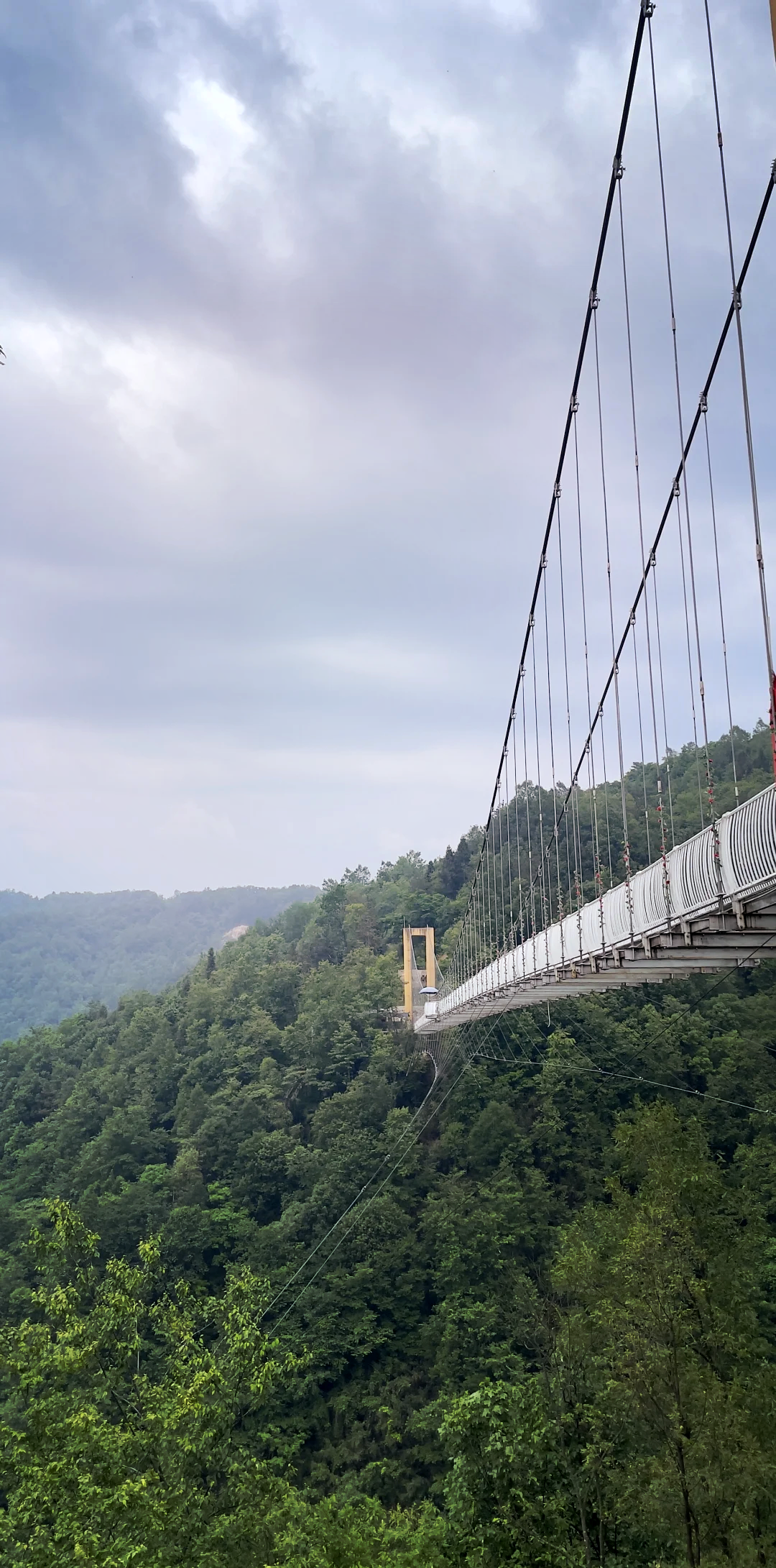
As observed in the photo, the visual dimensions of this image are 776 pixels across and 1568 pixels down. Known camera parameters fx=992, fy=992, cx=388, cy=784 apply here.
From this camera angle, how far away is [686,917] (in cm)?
752

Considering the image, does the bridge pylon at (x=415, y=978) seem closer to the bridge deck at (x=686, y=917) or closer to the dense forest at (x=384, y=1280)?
the dense forest at (x=384, y=1280)

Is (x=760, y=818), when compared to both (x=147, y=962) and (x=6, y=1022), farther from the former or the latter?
(x=147, y=962)

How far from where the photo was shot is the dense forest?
33.7 ft

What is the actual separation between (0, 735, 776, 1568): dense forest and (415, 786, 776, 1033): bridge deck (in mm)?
1152

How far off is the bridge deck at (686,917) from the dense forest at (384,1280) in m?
1.15

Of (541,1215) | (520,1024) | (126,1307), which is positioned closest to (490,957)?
(520,1024)

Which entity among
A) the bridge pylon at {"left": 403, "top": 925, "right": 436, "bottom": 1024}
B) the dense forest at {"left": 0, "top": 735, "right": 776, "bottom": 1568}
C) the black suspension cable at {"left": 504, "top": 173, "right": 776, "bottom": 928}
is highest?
the black suspension cable at {"left": 504, "top": 173, "right": 776, "bottom": 928}

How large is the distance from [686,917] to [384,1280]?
18577 mm

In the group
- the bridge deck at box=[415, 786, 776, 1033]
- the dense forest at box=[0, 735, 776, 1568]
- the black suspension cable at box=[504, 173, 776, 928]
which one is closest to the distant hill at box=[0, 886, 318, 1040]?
the dense forest at box=[0, 735, 776, 1568]

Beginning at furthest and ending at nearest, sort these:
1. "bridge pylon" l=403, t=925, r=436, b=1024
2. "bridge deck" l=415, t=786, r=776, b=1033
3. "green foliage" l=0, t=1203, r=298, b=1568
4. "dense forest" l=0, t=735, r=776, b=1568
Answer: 1. "bridge pylon" l=403, t=925, r=436, b=1024
2. "dense forest" l=0, t=735, r=776, b=1568
3. "green foliage" l=0, t=1203, r=298, b=1568
4. "bridge deck" l=415, t=786, r=776, b=1033

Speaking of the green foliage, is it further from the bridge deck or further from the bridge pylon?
the bridge pylon

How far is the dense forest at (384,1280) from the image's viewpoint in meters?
10.3

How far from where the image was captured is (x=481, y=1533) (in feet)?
34.5

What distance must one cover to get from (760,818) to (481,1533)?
8924mm
